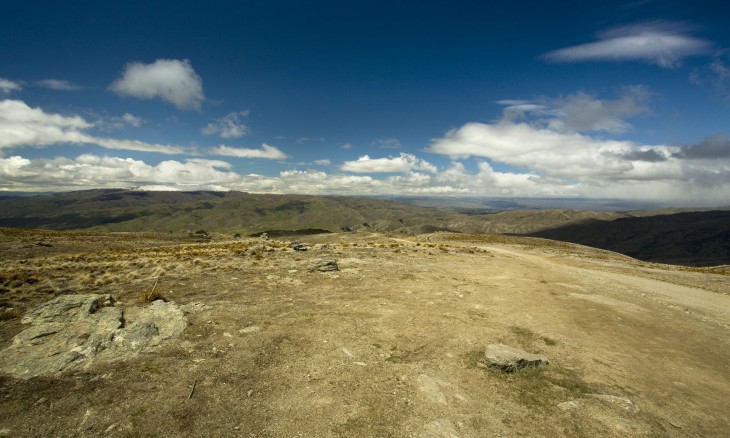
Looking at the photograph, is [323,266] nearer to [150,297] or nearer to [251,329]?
[150,297]

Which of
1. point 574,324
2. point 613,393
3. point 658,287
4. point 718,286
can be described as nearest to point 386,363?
point 613,393

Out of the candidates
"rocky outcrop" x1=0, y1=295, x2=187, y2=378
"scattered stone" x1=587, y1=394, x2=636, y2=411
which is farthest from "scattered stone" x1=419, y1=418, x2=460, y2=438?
"rocky outcrop" x1=0, y1=295, x2=187, y2=378

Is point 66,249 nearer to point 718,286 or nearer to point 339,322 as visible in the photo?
point 339,322

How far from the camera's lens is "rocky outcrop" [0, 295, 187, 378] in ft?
34.2

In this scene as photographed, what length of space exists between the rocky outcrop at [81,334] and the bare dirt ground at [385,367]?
61cm

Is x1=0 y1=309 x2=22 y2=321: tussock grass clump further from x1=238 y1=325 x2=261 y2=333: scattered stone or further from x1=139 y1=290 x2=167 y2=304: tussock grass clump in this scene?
x1=238 y1=325 x2=261 y2=333: scattered stone

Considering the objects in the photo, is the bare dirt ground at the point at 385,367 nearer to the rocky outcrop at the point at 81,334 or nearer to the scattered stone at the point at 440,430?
the scattered stone at the point at 440,430

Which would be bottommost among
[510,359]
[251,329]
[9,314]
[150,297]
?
[9,314]

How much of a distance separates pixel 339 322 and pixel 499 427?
8041 millimetres

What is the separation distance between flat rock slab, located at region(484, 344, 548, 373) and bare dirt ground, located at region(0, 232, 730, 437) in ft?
0.93

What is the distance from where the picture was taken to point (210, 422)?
27.0 feet

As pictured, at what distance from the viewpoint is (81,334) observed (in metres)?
12.2

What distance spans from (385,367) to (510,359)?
438cm

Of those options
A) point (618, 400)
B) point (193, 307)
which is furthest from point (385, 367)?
point (193, 307)
